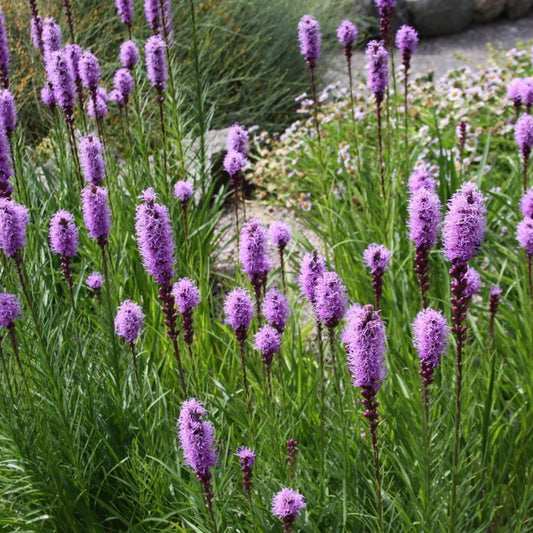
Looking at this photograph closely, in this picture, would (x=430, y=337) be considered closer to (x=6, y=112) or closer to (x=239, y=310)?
(x=239, y=310)

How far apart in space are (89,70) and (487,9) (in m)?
8.94

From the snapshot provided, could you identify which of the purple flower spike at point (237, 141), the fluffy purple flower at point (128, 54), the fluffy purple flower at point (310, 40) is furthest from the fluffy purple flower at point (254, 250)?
the fluffy purple flower at point (128, 54)

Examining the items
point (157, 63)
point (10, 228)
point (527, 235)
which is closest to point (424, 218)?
point (527, 235)

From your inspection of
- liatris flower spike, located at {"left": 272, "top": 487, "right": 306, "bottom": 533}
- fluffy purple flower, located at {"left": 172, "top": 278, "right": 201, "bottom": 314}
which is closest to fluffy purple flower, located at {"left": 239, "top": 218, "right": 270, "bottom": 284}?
fluffy purple flower, located at {"left": 172, "top": 278, "right": 201, "bottom": 314}

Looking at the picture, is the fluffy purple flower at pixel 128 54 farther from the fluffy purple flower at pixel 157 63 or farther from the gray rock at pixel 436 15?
the gray rock at pixel 436 15

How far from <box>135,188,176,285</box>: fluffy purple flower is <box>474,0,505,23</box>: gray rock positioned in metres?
10.0

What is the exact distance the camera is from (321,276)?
237cm

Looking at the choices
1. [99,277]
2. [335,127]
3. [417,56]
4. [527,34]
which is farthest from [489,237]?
[527,34]

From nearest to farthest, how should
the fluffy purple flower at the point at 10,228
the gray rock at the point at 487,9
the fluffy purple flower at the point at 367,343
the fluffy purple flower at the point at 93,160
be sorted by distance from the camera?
the fluffy purple flower at the point at 367,343, the fluffy purple flower at the point at 10,228, the fluffy purple flower at the point at 93,160, the gray rock at the point at 487,9

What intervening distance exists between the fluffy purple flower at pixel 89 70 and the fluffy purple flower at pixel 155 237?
4.86ft

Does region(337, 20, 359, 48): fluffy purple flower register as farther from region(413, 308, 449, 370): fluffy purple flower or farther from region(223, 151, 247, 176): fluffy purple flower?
region(413, 308, 449, 370): fluffy purple flower

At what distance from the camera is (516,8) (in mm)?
11391

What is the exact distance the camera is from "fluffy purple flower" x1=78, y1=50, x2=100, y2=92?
364 cm

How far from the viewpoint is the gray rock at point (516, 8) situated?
11.4 metres
